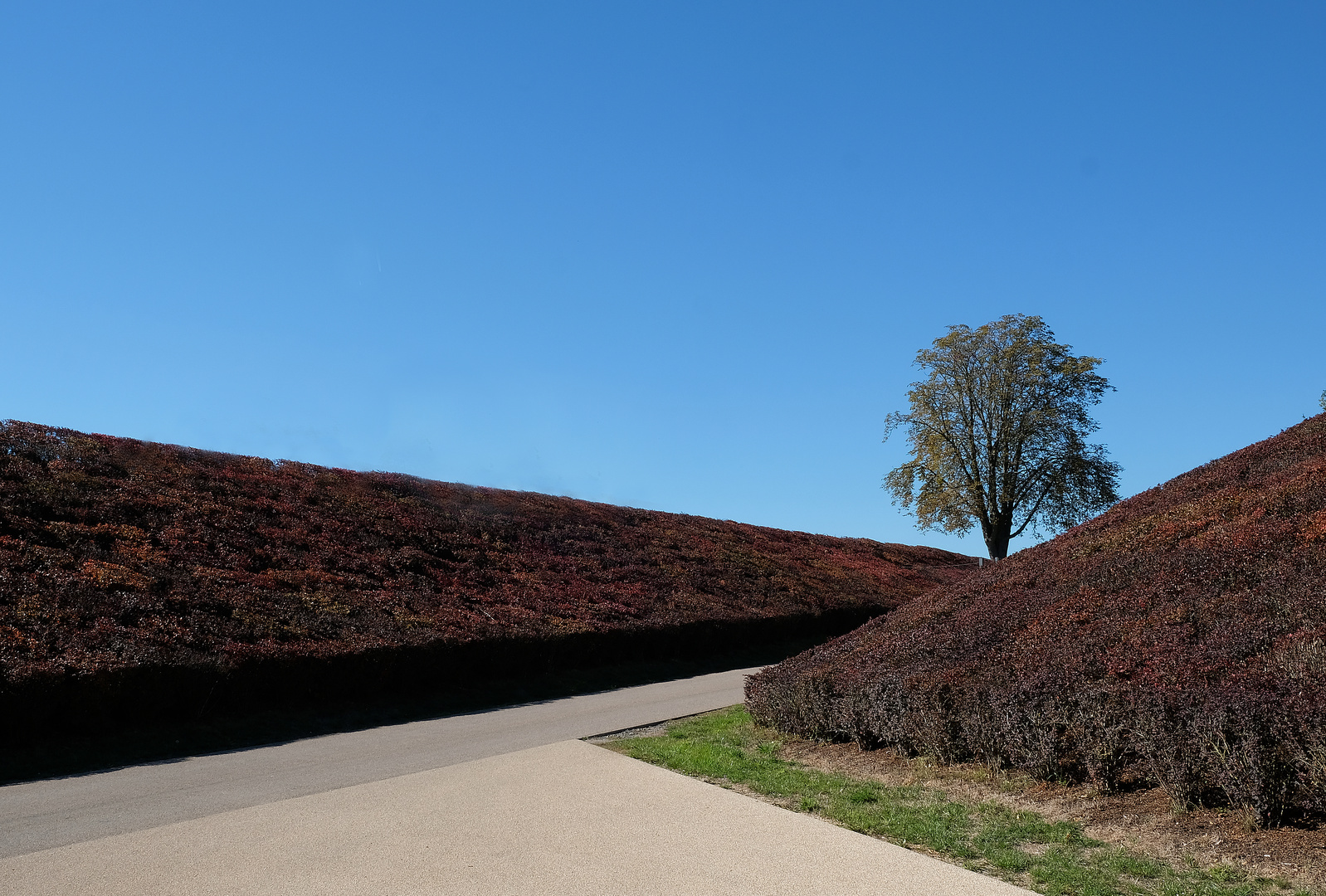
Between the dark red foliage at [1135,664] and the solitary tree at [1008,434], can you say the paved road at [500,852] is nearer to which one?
the dark red foliage at [1135,664]

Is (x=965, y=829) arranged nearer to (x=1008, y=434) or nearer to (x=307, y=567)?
(x=307, y=567)

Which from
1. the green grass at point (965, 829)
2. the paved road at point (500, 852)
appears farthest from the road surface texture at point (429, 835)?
the green grass at point (965, 829)

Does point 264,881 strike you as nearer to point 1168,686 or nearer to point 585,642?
point 1168,686

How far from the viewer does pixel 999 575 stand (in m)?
13.2

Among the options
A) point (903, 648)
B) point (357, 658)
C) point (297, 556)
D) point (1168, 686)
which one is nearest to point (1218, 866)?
point (1168, 686)

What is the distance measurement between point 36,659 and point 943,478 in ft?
101

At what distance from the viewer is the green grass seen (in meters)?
5.48

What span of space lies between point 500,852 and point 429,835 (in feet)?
2.35

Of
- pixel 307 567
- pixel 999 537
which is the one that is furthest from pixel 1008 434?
pixel 307 567

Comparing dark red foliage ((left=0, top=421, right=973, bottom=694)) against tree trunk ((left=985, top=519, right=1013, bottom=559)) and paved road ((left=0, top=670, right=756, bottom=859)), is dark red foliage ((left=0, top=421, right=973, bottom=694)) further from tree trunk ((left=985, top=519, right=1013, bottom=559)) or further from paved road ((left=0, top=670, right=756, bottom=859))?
tree trunk ((left=985, top=519, right=1013, bottom=559))

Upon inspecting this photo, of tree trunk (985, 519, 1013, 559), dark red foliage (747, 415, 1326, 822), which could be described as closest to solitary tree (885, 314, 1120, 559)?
tree trunk (985, 519, 1013, 559)

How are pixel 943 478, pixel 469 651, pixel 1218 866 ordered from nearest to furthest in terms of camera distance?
pixel 1218 866, pixel 469 651, pixel 943 478

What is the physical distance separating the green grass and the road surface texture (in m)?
0.30

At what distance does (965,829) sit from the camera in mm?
6625
